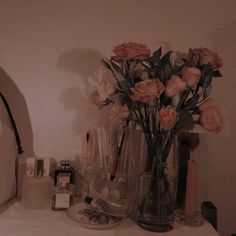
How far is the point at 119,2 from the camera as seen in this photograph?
3.87 feet

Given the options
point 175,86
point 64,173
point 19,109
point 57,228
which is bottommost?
point 57,228

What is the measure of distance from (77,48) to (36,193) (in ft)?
1.84

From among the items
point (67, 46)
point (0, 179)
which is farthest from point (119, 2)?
point (0, 179)

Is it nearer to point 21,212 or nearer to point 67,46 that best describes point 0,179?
point 21,212

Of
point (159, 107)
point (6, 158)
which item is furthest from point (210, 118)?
point (6, 158)

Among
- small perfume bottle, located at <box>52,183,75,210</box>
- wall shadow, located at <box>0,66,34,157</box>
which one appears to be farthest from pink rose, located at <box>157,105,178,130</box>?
wall shadow, located at <box>0,66,34,157</box>

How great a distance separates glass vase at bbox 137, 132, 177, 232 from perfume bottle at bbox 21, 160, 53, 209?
346mm

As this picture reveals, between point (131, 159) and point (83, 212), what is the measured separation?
0.83 feet

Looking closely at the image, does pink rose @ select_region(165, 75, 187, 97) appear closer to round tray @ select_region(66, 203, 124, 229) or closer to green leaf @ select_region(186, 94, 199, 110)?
green leaf @ select_region(186, 94, 199, 110)

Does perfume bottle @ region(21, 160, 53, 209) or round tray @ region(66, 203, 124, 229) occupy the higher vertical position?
perfume bottle @ region(21, 160, 53, 209)

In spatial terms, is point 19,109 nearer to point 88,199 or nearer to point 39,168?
point 39,168

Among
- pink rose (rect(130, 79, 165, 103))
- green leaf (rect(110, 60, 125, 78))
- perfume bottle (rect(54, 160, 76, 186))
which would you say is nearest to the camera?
pink rose (rect(130, 79, 165, 103))

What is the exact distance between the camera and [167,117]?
85 cm

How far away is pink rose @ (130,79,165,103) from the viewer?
85 centimetres
